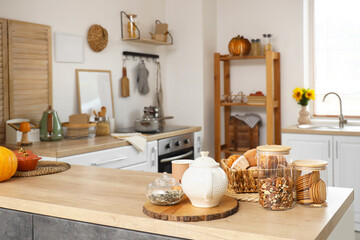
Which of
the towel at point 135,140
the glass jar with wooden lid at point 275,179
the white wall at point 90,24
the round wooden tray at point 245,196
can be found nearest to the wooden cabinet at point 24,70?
the white wall at point 90,24

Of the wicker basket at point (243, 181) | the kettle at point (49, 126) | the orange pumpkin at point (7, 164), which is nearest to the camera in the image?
the wicker basket at point (243, 181)

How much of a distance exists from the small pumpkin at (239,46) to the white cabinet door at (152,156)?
1613mm

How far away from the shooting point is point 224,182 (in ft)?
4.74

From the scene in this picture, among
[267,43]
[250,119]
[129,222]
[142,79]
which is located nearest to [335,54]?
[267,43]

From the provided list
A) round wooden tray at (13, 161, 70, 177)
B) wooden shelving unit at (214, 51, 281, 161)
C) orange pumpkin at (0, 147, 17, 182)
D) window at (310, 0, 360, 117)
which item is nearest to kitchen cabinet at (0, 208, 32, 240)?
orange pumpkin at (0, 147, 17, 182)

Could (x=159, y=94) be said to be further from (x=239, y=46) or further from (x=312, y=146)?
(x=312, y=146)

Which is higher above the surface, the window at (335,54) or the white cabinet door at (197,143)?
the window at (335,54)

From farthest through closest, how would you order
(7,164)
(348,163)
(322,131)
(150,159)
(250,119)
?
(250,119), (322,131), (348,163), (150,159), (7,164)

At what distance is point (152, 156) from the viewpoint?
389cm

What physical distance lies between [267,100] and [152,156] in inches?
61.7

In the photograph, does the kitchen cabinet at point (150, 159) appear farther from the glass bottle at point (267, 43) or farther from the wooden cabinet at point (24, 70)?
the glass bottle at point (267, 43)

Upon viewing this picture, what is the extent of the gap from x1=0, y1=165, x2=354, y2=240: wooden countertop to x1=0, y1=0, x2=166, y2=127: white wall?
6.29ft

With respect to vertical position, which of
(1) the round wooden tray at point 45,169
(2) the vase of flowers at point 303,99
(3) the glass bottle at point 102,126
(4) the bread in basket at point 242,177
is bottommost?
(1) the round wooden tray at point 45,169

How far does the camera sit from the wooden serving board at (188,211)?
4.52 feet
